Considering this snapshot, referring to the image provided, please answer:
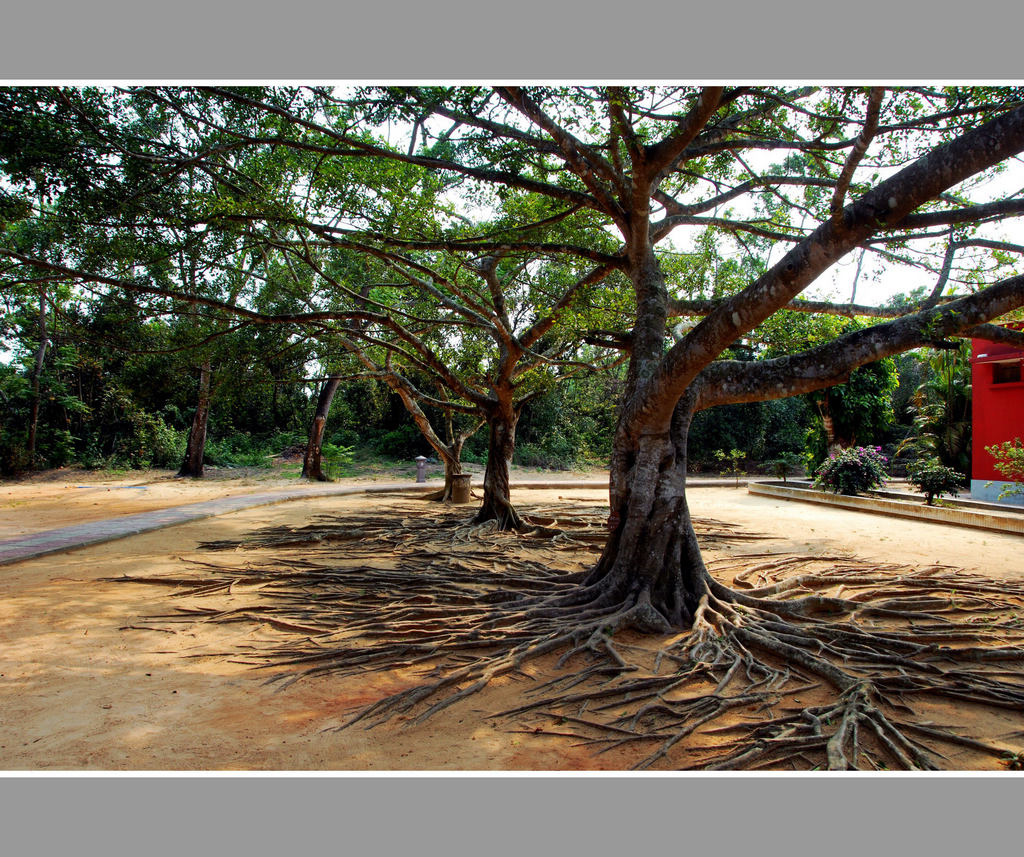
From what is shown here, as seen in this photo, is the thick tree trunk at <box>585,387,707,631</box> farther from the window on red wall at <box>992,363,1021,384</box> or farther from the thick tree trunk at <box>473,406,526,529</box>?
the window on red wall at <box>992,363,1021,384</box>

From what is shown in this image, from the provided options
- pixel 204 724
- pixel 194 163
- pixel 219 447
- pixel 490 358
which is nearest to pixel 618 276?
pixel 490 358

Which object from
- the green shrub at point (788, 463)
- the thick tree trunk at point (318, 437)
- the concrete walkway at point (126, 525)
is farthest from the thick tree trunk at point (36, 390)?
the green shrub at point (788, 463)

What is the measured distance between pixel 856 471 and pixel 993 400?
2.77 metres

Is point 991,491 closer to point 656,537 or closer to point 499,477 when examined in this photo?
point 499,477

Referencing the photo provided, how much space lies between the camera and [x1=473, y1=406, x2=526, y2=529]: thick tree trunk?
31.2 feet

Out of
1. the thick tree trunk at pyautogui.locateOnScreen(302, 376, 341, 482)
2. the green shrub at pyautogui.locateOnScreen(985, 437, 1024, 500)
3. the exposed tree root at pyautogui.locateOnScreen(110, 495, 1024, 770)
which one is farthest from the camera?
the thick tree trunk at pyautogui.locateOnScreen(302, 376, 341, 482)

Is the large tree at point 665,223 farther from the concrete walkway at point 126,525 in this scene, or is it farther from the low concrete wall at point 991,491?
the low concrete wall at point 991,491

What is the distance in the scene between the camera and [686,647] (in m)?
4.05

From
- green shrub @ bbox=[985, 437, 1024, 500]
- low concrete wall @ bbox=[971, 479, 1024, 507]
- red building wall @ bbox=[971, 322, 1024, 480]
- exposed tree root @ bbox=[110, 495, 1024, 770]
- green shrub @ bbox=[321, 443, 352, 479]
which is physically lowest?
exposed tree root @ bbox=[110, 495, 1024, 770]

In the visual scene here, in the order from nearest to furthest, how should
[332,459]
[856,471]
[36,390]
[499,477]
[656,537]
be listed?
[656,537]
[499,477]
[856,471]
[36,390]
[332,459]

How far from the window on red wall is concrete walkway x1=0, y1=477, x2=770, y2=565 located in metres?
12.9

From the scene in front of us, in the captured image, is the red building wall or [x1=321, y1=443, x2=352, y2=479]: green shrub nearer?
the red building wall

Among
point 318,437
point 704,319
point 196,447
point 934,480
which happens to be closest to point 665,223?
point 704,319

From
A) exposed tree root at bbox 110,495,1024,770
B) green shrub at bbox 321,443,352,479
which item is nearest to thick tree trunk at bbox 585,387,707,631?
exposed tree root at bbox 110,495,1024,770
